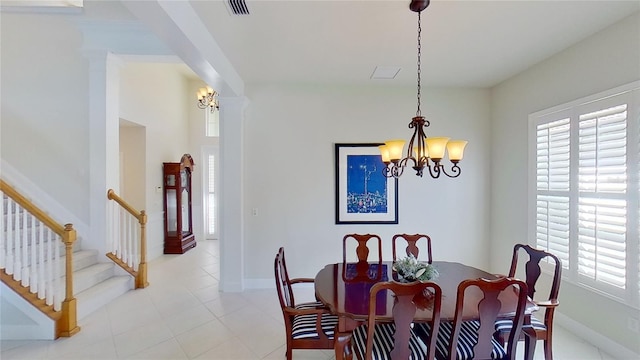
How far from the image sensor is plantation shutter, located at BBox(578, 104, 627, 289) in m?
2.44

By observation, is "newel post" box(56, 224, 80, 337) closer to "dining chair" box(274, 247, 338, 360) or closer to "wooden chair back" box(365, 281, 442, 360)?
"dining chair" box(274, 247, 338, 360)

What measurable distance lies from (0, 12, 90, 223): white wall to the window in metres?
5.80

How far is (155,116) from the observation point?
5754 mm

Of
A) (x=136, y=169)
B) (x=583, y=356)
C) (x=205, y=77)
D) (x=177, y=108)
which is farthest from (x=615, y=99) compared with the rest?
(x=177, y=108)

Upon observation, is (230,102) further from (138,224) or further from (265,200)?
(138,224)

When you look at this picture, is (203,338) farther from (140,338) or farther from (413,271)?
(413,271)

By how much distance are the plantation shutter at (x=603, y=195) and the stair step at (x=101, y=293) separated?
203 inches

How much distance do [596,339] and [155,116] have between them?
280 inches

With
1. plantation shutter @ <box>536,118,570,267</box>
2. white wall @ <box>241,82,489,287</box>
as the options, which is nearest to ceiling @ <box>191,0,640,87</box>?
white wall @ <box>241,82,489,287</box>

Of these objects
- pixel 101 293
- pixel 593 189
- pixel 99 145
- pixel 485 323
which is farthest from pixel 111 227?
pixel 593 189

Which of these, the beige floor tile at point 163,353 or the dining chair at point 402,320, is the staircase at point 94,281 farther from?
the dining chair at point 402,320

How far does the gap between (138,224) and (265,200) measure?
2.10 m

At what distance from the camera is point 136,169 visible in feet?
18.1

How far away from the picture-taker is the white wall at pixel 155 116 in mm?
5047
